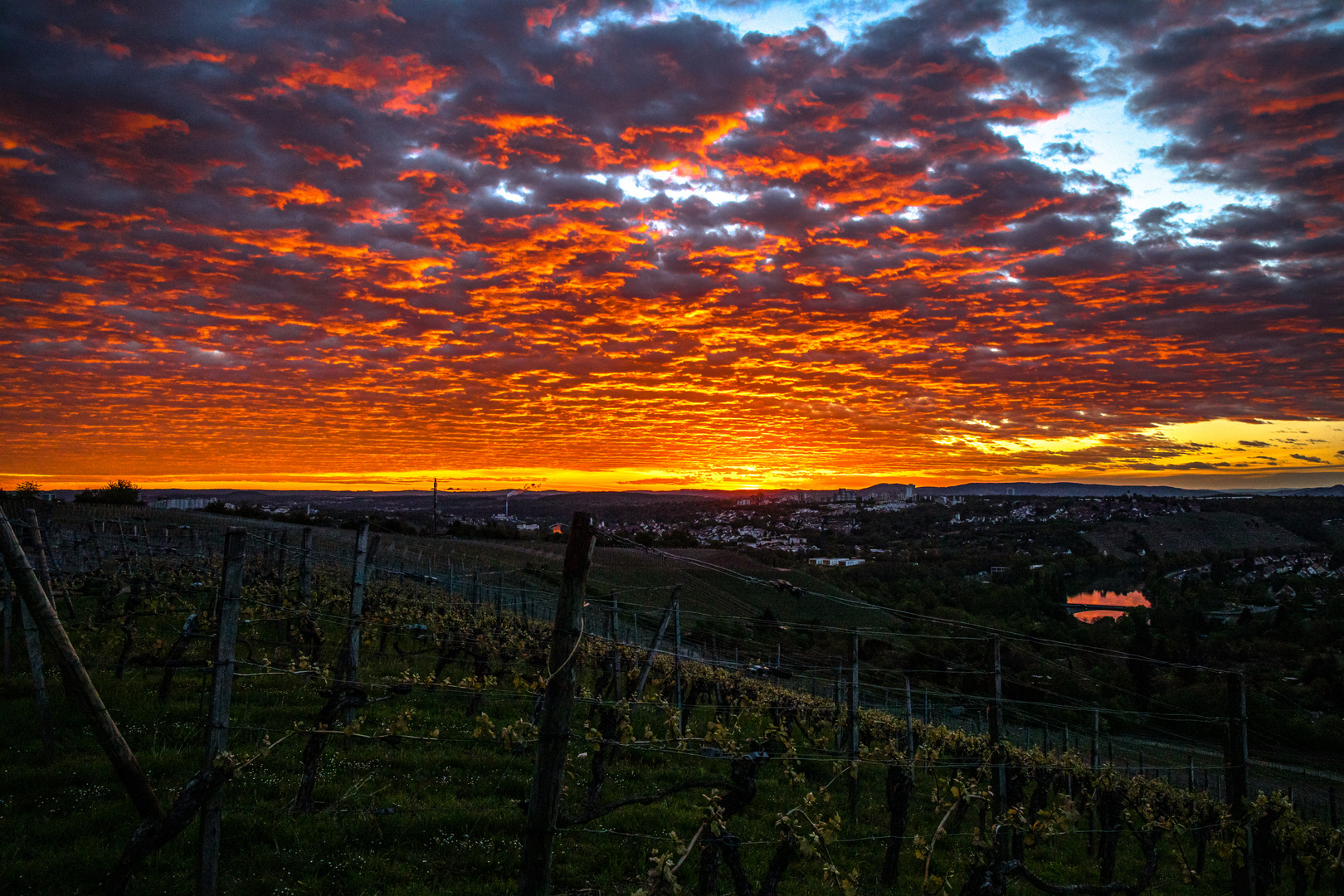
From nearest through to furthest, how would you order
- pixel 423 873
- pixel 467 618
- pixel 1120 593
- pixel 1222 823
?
pixel 423 873
pixel 1222 823
pixel 467 618
pixel 1120 593

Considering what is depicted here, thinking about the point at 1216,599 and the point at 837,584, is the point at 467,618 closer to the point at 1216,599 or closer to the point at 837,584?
the point at 837,584

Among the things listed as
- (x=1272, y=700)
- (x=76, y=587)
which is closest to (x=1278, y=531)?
(x=1272, y=700)

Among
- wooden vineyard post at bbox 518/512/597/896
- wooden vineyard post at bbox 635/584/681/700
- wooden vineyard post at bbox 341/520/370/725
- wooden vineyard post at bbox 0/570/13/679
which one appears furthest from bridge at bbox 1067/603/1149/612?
wooden vineyard post at bbox 0/570/13/679

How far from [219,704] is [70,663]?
99cm

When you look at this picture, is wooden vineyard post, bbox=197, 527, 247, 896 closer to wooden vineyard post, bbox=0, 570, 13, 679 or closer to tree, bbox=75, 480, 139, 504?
wooden vineyard post, bbox=0, 570, 13, 679

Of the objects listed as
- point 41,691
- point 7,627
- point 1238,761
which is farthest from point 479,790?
point 1238,761

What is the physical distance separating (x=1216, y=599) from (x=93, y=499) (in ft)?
403

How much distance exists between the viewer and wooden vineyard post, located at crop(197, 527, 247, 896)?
5324 mm

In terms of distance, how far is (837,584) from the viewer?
77625mm

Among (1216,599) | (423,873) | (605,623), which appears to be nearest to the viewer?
(423,873)

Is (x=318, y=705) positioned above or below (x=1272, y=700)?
above

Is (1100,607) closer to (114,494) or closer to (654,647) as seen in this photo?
(654,647)

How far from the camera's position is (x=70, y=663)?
15.6 feet

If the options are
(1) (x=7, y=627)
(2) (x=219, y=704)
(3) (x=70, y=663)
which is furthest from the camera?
(1) (x=7, y=627)
